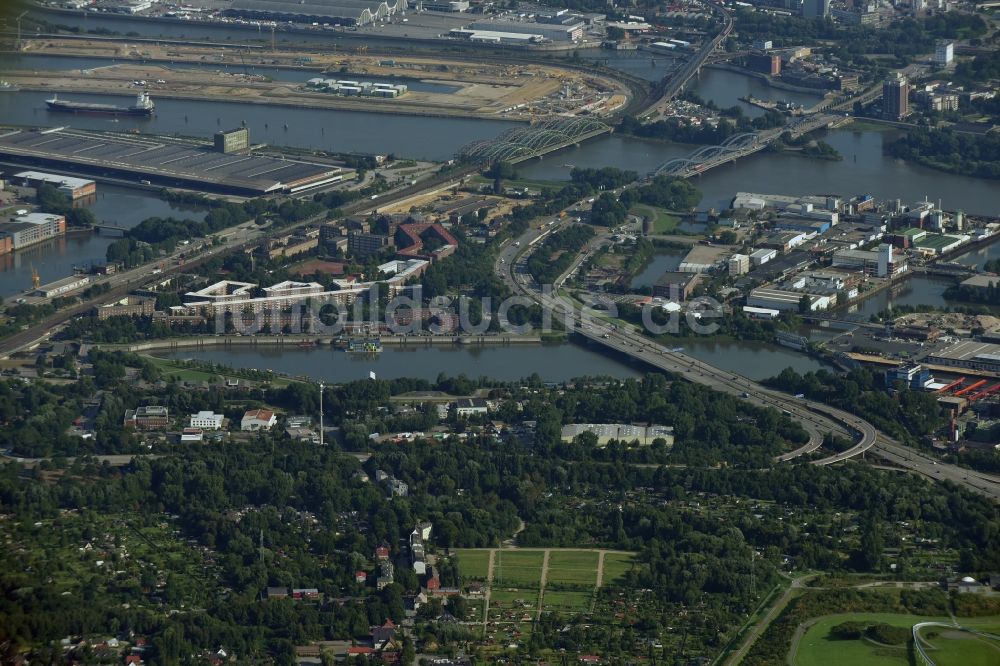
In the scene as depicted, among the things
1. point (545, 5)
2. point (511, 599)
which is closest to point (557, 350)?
point (511, 599)

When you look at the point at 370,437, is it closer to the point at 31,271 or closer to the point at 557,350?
the point at 557,350

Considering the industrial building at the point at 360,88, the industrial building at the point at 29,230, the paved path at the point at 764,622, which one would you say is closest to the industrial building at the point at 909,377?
the paved path at the point at 764,622

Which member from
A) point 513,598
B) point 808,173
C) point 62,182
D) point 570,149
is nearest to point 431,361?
point 513,598

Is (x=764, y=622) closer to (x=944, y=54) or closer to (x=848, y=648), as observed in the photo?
(x=848, y=648)

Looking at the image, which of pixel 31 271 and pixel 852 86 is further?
pixel 852 86

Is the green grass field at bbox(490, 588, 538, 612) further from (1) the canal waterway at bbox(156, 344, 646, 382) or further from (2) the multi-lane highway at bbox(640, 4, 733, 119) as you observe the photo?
(2) the multi-lane highway at bbox(640, 4, 733, 119)

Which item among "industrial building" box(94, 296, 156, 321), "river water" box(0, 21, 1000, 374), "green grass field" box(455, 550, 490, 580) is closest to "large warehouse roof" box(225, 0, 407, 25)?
"river water" box(0, 21, 1000, 374)
